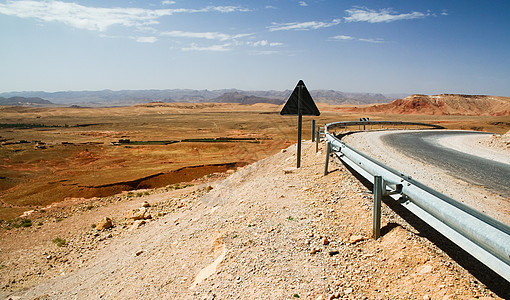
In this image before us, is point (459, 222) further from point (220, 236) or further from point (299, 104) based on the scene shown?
point (299, 104)

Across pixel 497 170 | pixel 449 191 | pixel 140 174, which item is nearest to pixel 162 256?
pixel 449 191

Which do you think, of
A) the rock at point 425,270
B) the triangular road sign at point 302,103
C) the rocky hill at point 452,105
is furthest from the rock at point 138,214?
the rocky hill at point 452,105

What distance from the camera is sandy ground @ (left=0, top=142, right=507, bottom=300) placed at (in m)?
3.41

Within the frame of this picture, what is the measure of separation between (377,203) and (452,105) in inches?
4256

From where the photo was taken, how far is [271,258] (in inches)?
175

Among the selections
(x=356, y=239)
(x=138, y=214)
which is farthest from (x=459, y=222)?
(x=138, y=214)

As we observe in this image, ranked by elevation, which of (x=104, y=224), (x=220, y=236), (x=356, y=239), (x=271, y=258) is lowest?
(x=104, y=224)

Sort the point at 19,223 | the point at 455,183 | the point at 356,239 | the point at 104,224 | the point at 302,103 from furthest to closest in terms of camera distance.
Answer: the point at 19,223 → the point at 104,224 → the point at 302,103 → the point at 455,183 → the point at 356,239

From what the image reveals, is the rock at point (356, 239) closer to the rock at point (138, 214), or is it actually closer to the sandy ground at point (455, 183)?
the sandy ground at point (455, 183)

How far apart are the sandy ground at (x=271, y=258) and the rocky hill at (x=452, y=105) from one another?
98.0 metres

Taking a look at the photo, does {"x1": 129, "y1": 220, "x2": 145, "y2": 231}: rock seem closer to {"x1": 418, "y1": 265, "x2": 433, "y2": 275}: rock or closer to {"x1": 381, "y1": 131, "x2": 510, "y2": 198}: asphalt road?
{"x1": 418, "y1": 265, "x2": 433, "y2": 275}: rock

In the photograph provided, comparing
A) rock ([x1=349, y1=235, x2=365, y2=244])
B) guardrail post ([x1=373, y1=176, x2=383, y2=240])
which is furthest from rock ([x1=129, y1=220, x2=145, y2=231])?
guardrail post ([x1=373, y1=176, x2=383, y2=240])

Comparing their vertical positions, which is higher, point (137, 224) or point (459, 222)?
point (459, 222)

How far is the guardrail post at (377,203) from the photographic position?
402 cm
